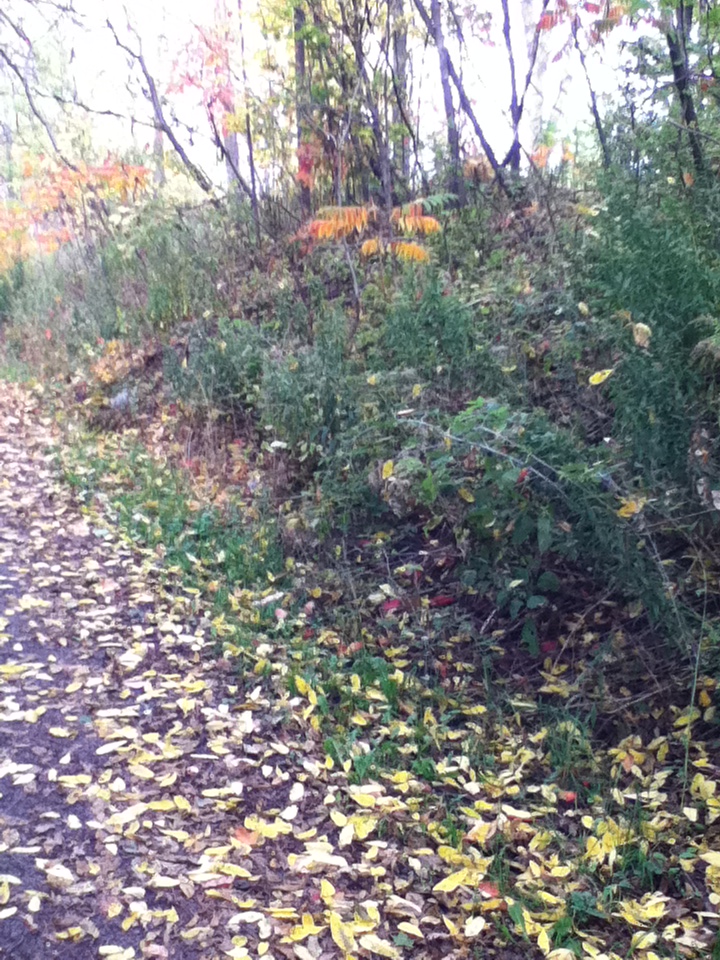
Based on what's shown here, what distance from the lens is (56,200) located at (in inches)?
414

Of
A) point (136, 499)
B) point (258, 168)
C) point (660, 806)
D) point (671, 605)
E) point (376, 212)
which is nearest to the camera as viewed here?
A: point (660, 806)

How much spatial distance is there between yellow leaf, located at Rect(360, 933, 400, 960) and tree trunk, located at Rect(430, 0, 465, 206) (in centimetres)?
616

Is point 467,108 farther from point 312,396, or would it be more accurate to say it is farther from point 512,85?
point 312,396

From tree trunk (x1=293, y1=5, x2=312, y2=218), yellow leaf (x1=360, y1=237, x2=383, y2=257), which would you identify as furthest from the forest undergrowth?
tree trunk (x1=293, y1=5, x2=312, y2=218)

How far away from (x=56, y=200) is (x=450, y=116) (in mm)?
5556

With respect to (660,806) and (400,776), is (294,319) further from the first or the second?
(660,806)

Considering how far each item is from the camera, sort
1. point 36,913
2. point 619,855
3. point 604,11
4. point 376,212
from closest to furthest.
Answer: point 36,913 < point 619,855 < point 604,11 < point 376,212

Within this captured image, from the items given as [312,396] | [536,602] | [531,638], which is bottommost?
[531,638]

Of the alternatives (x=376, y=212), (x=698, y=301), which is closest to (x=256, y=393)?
(x=376, y=212)

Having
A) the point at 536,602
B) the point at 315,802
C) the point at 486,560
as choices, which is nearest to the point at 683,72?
the point at 486,560

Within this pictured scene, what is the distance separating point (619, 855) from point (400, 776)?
2.91 ft

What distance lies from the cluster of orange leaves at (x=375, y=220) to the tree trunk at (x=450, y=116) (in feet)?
2.36

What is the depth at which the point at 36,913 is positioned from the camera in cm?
265

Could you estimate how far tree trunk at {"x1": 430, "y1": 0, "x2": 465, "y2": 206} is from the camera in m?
7.15
